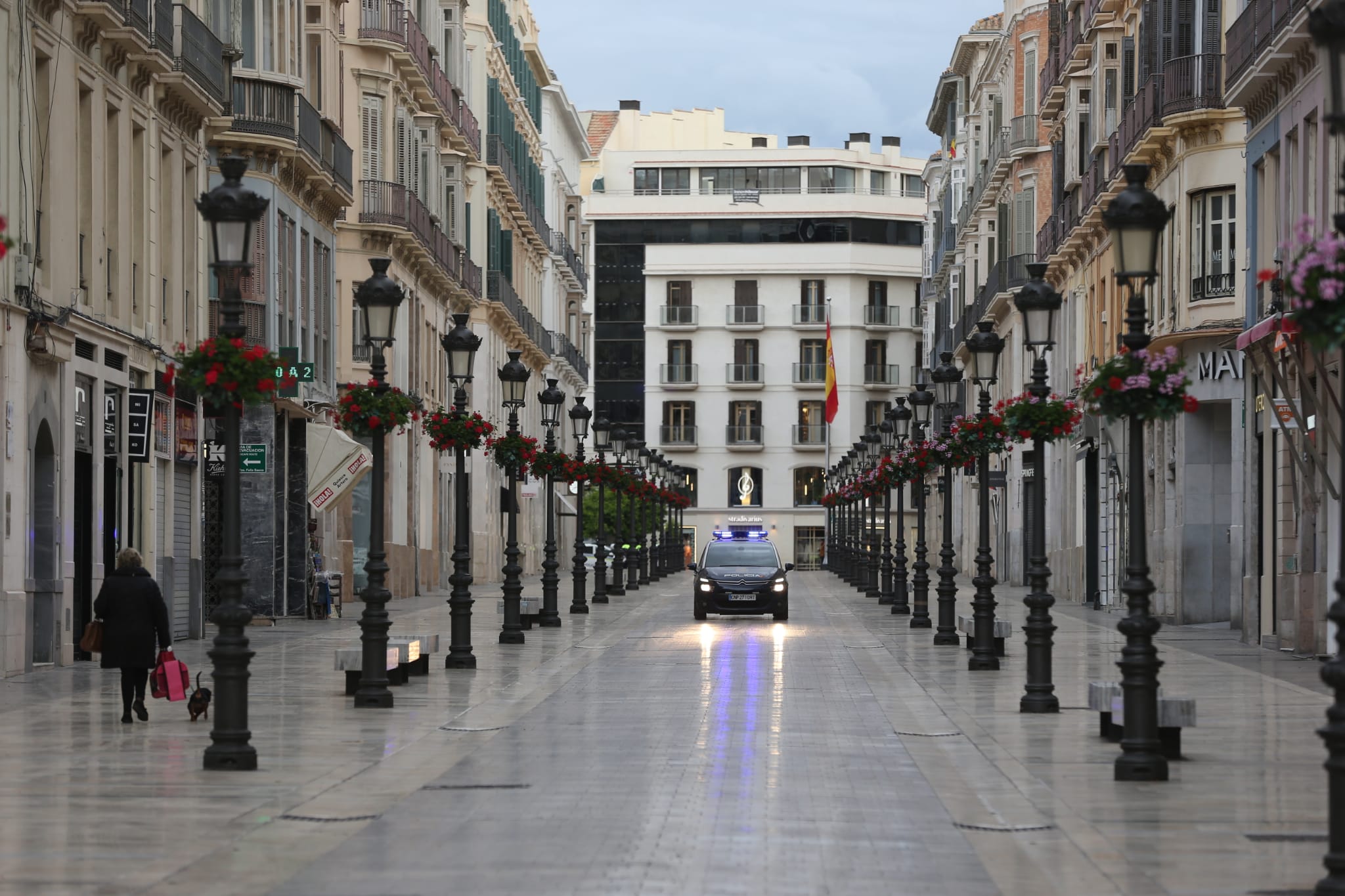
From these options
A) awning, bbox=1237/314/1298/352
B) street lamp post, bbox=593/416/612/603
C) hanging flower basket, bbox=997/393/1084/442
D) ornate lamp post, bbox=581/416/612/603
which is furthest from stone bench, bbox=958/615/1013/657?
ornate lamp post, bbox=581/416/612/603

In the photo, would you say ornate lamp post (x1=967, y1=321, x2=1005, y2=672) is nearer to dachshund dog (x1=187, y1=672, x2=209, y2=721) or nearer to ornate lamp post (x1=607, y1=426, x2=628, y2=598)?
dachshund dog (x1=187, y1=672, x2=209, y2=721)

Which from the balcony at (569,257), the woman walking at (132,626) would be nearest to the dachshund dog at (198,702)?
the woman walking at (132,626)

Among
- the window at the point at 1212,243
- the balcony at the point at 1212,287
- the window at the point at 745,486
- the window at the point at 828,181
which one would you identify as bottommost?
the window at the point at 745,486

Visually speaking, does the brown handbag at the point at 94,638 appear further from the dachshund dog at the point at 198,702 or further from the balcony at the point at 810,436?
the balcony at the point at 810,436

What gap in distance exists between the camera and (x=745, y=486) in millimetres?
124438

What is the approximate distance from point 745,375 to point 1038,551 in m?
104

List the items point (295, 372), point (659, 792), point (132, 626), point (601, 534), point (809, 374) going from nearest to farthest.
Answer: point (659, 792) → point (132, 626) → point (295, 372) → point (601, 534) → point (809, 374)

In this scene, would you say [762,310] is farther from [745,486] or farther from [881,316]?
[745,486]

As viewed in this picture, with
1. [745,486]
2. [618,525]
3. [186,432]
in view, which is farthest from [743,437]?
[186,432]

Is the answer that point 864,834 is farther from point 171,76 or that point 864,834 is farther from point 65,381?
point 171,76

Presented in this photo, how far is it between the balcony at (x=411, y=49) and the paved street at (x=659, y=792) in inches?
1222

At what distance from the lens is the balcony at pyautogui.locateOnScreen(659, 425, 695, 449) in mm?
124438

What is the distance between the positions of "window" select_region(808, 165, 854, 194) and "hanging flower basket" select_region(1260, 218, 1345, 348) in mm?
120723

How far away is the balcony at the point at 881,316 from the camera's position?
4961 inches
